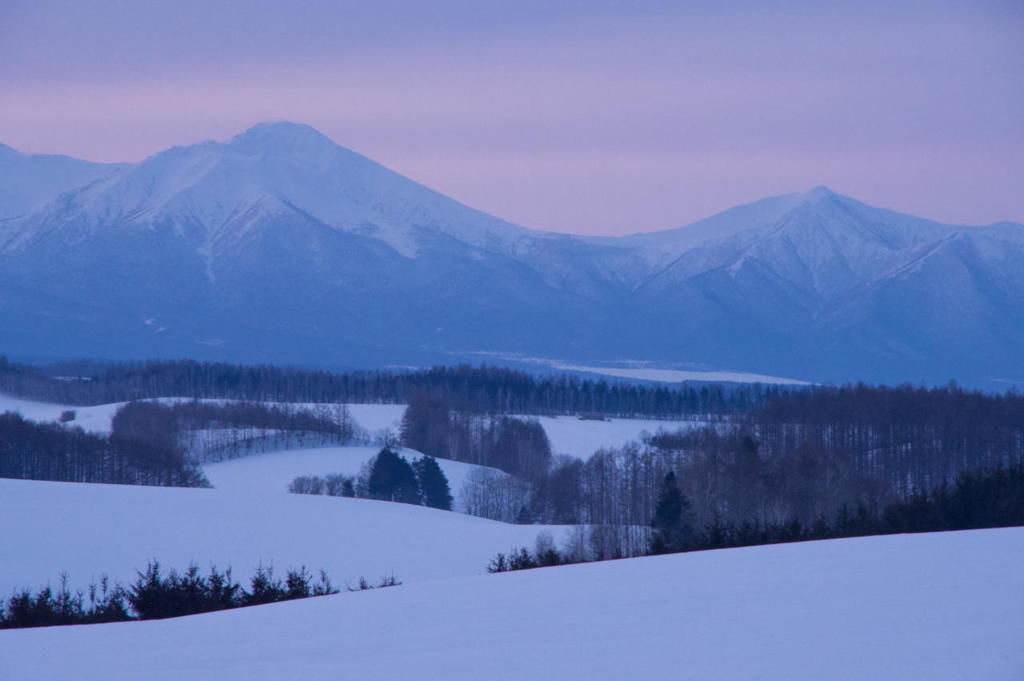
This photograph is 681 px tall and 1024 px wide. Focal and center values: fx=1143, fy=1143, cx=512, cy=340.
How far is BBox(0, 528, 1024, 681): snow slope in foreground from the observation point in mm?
9289

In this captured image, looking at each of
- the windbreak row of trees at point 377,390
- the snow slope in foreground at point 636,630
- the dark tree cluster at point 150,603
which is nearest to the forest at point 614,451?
the windbreak row of trees at point 377,390

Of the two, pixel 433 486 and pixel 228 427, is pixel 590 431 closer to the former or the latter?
pixel 228 427

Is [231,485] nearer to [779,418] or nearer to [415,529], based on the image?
[415,529]

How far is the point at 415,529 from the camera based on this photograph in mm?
36906

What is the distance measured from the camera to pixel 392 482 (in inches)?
2165

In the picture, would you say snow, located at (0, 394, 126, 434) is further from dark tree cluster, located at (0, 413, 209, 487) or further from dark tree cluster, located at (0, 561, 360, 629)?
dark tree cluster, located at (0, 561, 360, 629)

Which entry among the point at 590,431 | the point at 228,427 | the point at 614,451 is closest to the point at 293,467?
the point at 228,427

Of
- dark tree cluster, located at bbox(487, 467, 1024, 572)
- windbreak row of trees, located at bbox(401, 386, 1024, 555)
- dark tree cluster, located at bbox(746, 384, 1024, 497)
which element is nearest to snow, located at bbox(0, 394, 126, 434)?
windbreak row of trees, located at bbox(401, 386, 1024, 555)

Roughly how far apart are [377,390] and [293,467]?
4154 centimetres

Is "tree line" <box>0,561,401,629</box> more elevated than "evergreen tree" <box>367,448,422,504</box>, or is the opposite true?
"tree line" <box>0,561,401,629</box>

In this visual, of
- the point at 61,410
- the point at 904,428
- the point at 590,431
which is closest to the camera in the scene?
the point at 904,428

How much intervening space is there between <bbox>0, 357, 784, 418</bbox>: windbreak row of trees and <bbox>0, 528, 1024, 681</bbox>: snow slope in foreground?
7850cm

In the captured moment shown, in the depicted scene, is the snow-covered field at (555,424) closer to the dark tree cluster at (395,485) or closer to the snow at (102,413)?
the snow at (102,413)

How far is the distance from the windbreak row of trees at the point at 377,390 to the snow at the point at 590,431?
6.96 metres
